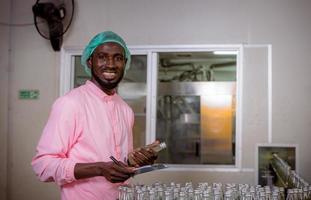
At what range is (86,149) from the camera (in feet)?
5.08

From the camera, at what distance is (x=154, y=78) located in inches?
127

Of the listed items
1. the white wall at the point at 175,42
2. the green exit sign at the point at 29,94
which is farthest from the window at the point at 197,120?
the green exit sign at the point at 29,94

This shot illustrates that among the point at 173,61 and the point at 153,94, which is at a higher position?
the point at 173,61

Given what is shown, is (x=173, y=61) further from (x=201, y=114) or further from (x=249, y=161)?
(x=249, y=161)

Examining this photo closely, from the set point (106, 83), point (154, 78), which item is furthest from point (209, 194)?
point (154, 78)

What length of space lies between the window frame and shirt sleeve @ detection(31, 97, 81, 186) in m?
1.70

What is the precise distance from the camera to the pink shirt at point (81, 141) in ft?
4.74

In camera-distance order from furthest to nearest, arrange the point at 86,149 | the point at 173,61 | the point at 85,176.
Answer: the point at 173,61
the point at 86,149
the point at 85,176

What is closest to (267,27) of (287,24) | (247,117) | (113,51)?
(287,24)

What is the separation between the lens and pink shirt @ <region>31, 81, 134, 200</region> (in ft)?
4.74

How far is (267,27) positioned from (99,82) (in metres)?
2.02

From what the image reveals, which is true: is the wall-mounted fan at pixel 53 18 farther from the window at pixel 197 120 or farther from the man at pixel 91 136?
the man at pixel 91 136

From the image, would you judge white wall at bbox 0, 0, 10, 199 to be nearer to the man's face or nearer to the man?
the man

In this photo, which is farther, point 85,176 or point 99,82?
point 99,82
